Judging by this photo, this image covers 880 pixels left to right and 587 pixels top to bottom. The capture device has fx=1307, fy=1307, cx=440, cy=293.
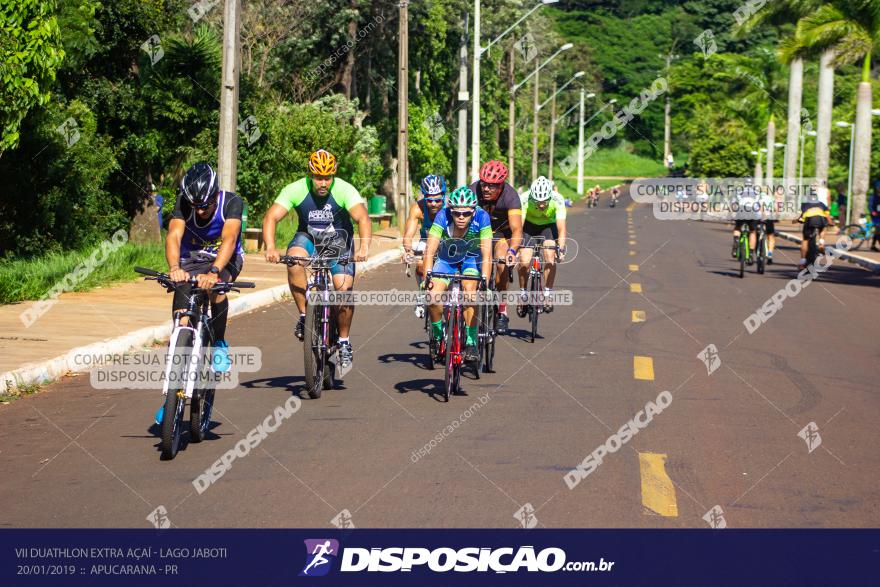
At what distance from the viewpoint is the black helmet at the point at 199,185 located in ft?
30.1

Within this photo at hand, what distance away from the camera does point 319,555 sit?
6.43m

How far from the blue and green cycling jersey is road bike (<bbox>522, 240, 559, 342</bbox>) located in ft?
12.3

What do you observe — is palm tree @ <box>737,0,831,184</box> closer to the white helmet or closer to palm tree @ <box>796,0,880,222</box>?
palm tree @ <box>796,0,880,222</box>

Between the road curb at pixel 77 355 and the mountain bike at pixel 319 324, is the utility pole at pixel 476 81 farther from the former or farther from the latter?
the mountain bike at pixel 319 324

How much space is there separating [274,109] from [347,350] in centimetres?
2412

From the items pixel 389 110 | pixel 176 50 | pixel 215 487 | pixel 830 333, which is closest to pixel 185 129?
pixel 176 50

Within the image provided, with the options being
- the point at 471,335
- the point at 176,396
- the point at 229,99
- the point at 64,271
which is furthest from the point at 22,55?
the point at 176,396

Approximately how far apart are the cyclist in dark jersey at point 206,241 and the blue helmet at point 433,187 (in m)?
4.02

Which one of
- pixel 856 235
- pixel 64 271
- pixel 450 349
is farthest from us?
pixel 856 235

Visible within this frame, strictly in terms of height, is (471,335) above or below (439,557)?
above

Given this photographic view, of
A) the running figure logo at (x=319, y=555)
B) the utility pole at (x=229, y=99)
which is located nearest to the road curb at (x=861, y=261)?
the utility pole at (x=229, y=99)

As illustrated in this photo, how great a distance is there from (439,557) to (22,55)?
43.1ft

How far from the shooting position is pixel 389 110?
57250mm

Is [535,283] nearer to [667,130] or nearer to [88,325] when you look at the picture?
[88,325]
